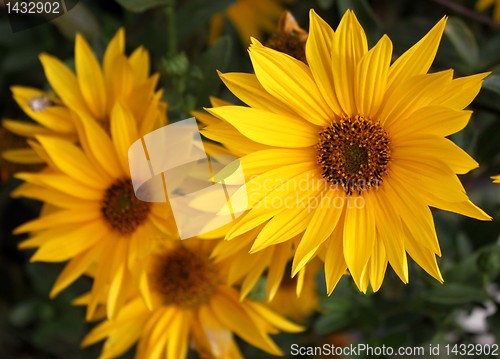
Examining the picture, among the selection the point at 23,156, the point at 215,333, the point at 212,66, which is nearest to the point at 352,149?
the point at 212,66

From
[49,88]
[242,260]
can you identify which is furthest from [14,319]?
[242,260]

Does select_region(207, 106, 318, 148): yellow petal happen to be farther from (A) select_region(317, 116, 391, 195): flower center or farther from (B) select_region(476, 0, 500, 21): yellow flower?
(B) select_region(476, 0, 500, 21): yellow flower

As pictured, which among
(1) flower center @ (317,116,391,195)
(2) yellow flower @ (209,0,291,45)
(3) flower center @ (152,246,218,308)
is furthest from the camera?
(2) yellow flower @ (209,0,291,45)

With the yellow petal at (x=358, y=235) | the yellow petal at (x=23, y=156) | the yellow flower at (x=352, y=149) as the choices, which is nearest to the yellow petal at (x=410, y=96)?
the yellow flower at (x=352, y=149)

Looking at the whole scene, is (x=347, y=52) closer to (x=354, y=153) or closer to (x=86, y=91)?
(x=354, y=153)

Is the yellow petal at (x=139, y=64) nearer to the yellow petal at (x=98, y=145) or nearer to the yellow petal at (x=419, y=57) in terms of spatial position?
the yellow petal at (x=98, y=145)

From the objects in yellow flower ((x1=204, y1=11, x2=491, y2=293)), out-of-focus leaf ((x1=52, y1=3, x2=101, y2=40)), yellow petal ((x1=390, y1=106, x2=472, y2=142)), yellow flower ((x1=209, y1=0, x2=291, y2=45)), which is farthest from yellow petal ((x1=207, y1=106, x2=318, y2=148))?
yellow flower ((x1=209, y1=0, x2=291, y2=45))
